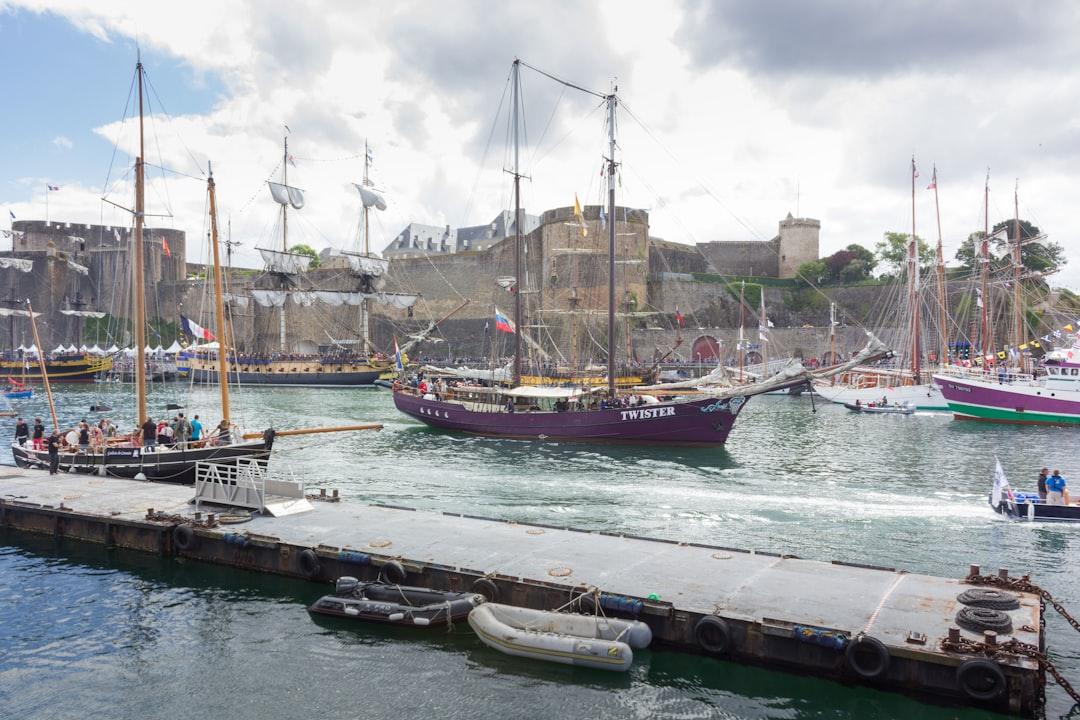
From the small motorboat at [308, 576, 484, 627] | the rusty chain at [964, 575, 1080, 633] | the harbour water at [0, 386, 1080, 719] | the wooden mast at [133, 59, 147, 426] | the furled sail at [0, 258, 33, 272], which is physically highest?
the furled sail at [0, 258, 33, 272]

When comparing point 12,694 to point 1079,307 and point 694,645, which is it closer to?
point 694,645

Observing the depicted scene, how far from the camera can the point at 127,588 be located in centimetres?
1496

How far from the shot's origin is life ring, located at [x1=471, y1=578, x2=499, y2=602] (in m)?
12.7

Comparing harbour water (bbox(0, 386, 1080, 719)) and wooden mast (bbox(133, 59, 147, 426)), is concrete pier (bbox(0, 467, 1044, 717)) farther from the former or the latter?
wooden mast (bbox(133, 59, 147, 426))

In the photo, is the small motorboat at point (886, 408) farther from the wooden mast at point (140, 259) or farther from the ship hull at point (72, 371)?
the ship hull at point (72, 371)

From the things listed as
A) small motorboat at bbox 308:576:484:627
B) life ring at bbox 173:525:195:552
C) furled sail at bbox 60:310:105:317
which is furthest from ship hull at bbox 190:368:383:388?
small motorboat at bbox 308:576:484:627

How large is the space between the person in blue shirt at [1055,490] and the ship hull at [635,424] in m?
14.1

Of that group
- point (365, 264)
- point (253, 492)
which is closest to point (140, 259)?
point (253, 492)

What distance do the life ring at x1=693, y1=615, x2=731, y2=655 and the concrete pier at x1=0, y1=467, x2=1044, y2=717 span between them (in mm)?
19

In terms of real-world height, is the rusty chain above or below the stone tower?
below

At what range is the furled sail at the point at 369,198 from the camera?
3051 inches

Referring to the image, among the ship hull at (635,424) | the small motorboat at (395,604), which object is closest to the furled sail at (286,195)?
the ship hull at (635,424)

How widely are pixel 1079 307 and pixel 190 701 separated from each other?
66.3m

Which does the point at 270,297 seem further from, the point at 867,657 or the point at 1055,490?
the point at 867,657
